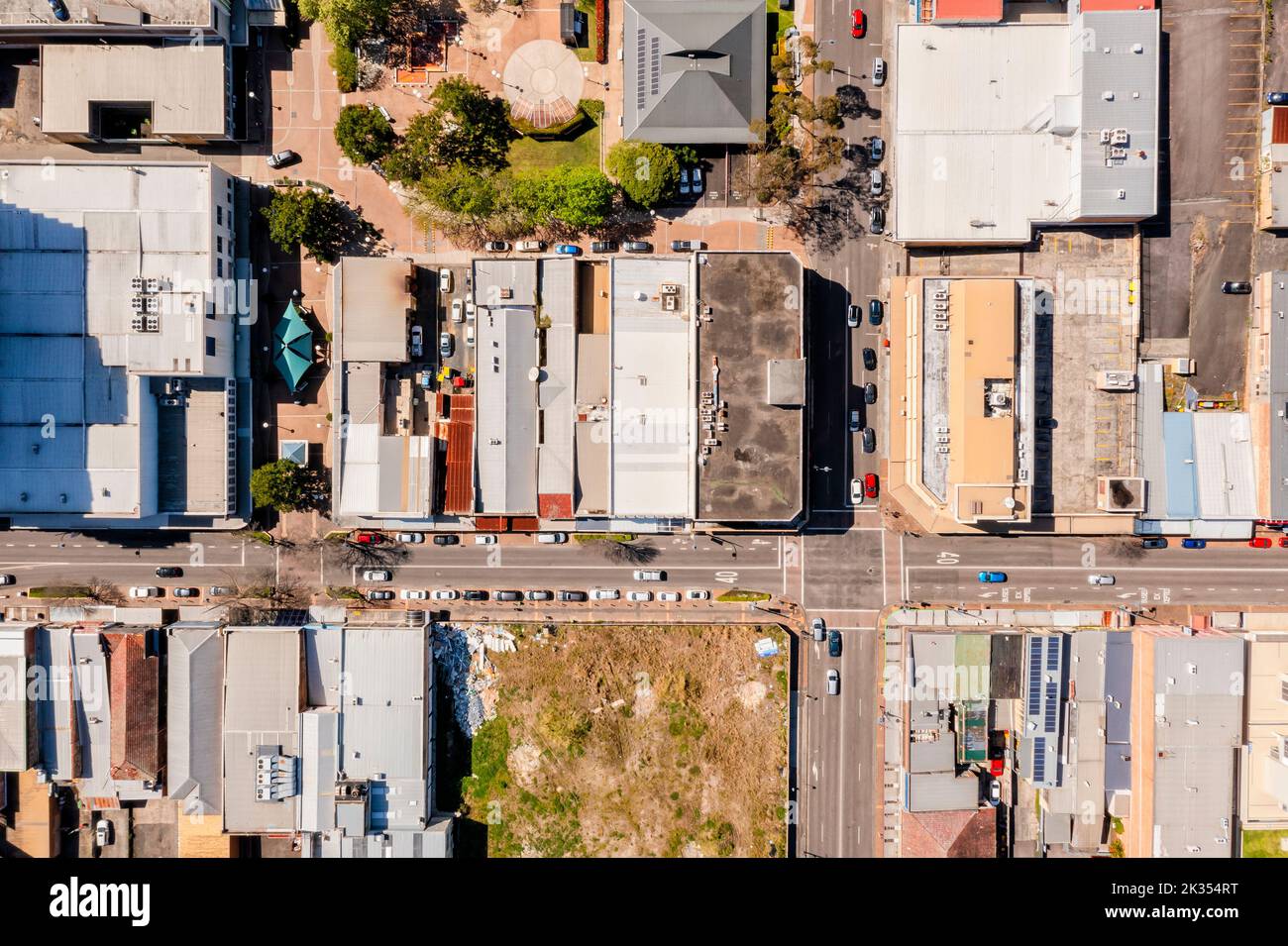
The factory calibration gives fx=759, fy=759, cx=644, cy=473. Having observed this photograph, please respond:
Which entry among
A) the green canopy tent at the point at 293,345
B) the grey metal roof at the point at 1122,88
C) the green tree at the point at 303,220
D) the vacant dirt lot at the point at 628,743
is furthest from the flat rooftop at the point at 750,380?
the green canopy tent at the point at 293,345

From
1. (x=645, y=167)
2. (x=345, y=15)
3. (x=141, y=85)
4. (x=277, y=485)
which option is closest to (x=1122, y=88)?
(x=645, y=167)

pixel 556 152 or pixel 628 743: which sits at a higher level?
pixel 556 152

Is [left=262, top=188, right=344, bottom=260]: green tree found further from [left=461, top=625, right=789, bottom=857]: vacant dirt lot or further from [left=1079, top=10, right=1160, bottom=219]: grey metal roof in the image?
[left=1079, top=10, right=1160, bottom=219]: grey metal roof

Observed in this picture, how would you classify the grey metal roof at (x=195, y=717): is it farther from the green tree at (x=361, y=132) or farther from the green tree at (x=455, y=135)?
the green tree at (x=455, y=135)

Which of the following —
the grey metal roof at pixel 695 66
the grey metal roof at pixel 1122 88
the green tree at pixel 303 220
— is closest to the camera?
the grey metal roof at pixel 1122 88

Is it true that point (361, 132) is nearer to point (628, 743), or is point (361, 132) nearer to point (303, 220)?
point (303, 220)
